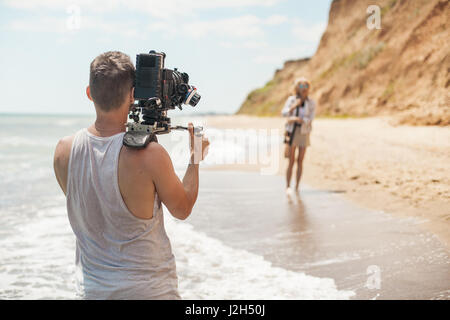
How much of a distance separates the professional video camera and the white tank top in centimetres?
9

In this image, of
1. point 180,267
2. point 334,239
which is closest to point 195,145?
point 180,267

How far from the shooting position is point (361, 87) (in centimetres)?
2720

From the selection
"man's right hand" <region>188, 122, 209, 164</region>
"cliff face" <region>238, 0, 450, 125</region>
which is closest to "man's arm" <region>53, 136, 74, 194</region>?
"man's right hand" <region>188, 122, 209, 164</region>

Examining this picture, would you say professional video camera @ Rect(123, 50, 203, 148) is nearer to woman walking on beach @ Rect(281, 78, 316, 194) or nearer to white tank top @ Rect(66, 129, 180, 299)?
white tank top @ Rect(66, 129, 180, 299)

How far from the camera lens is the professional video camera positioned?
5.64ft

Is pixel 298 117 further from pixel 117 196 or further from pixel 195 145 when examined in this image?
pixel 117 196

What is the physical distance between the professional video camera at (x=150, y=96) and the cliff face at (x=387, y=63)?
5.54 feet

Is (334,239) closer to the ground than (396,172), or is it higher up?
closer to the ground

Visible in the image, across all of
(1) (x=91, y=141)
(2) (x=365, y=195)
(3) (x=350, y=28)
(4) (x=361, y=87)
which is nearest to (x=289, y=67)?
(3) (x=350, y=28)

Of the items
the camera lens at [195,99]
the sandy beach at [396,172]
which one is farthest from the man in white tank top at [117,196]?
the sandy beach at [396,172]

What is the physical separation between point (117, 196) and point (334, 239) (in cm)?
345

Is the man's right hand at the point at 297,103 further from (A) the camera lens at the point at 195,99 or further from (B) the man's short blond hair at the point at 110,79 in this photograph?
(B) the man's short blond hair at the point at 110,79

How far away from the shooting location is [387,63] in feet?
72.9
